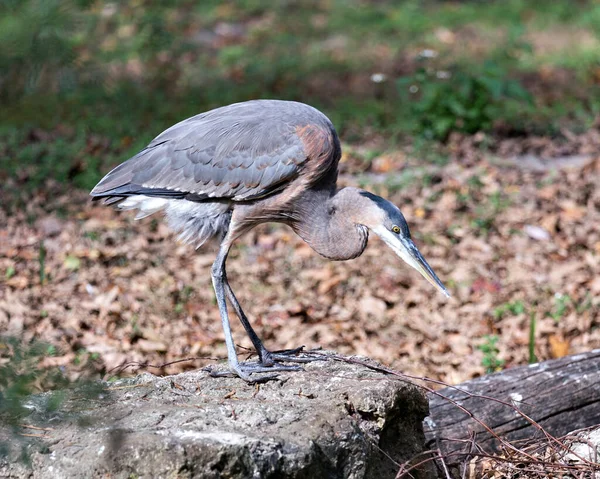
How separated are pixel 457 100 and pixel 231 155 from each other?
4.52 metres

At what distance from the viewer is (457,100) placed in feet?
26.8

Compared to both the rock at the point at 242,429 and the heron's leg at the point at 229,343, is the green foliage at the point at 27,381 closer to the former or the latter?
the rock at the point at 242,429

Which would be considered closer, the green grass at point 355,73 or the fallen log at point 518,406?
the fallen log at point 518,406

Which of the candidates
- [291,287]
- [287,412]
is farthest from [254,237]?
[287,412]

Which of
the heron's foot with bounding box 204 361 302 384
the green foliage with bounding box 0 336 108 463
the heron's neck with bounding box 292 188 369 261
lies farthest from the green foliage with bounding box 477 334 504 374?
the green foliage with bounding box 0 336 108 463

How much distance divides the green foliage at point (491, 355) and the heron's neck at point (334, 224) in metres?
1.56

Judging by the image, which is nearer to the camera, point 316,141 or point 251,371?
point 251,371

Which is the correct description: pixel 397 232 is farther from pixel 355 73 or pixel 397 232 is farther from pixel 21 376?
pixel 355 73

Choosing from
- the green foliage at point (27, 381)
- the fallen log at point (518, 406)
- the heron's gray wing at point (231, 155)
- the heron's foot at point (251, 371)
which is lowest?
the fallen log at point (518, 406)

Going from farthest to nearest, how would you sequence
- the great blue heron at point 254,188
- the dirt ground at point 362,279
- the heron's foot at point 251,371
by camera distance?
the dirt ground at point 362,279 → the great blue heron at point 254,188 → the heron's foot at point 251,371

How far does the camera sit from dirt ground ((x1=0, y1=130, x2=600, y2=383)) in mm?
5559

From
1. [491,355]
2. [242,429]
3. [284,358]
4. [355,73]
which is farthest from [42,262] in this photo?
[355,73]

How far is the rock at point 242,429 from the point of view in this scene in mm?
2705

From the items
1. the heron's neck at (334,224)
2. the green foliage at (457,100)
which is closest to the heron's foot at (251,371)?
the heron's neck at (334,224)
